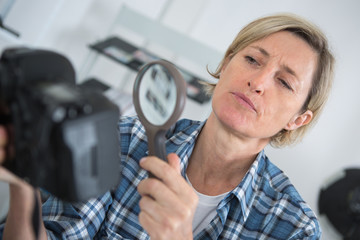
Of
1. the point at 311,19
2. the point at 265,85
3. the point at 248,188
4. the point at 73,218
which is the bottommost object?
the point at 73,218

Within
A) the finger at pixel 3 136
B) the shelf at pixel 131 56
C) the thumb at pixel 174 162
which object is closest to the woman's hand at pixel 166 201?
the thumb at pixel 174 162

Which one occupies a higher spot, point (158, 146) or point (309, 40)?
point (309, 40)

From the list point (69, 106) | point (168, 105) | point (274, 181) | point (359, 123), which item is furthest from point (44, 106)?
point (359, 123)

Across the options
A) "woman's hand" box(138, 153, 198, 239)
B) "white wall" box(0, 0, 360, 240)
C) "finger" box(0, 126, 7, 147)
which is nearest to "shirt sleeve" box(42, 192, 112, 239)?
"woman's hand" box(138, 153, 198, 239)

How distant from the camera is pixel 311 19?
2354mm

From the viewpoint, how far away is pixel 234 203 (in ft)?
3.44

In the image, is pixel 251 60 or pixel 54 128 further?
pixel 251 60

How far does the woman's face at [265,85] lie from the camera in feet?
3.20

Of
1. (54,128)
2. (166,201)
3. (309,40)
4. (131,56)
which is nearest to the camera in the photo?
(54,128)

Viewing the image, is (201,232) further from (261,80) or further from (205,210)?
(261,80)

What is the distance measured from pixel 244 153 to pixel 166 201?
520 millimetres

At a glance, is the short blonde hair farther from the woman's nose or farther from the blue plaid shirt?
the blue plaid shirt

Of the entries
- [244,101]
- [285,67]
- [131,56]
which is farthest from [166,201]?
[131,56]

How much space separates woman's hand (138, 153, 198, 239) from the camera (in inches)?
24.4
